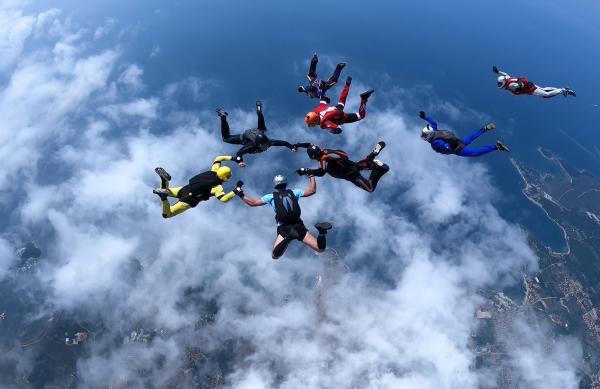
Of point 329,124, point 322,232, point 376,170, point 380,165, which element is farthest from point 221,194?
point 380,165

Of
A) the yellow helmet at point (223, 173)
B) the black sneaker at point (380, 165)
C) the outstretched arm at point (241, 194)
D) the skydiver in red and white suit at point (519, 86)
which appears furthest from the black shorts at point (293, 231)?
the skydiver in red and white suit at point (519, 86)

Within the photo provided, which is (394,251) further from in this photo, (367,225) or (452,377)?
(452,377)

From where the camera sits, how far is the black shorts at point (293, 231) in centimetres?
1867

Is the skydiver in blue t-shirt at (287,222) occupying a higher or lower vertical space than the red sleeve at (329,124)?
lower

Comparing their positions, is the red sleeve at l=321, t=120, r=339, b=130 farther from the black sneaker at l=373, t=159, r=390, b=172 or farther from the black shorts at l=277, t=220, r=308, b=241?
the black shorts at l=277, t=220, r=308, b=241

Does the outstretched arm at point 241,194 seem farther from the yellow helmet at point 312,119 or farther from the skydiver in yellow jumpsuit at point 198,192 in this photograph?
the yellow helmet at point 312,119

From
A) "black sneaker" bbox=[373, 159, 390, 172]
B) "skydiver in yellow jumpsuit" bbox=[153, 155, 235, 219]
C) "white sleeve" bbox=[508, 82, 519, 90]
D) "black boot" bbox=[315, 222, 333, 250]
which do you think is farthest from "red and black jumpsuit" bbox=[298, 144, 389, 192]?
"white sleeve" bbox=[508, 82, 519, 90]

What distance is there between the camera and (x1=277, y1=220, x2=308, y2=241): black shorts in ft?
61.3

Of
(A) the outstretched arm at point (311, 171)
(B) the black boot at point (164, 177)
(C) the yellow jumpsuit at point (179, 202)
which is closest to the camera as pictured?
(B) the black boot at point (164, 177)

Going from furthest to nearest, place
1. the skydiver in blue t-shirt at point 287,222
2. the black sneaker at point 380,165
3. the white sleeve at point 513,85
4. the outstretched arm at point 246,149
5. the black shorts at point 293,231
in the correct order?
the white sleeve at point 513,85 → the outstretched arm at point 246,149 → the black sneaker at point 380,165 → the skydiver in blue t-shirt at point 287,222 → the black shorts at point 293,231

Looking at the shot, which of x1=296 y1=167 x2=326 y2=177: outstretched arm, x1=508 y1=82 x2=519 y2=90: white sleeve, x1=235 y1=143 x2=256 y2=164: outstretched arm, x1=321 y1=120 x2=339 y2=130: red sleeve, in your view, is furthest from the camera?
x1=508 y1=82 x2=519 y2=90: white sleeve

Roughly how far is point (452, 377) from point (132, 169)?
15034 cm

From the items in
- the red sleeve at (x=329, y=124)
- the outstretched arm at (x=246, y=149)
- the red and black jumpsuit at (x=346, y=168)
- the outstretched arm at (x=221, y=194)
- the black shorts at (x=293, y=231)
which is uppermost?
the red sleeve at (x=329, y=124)

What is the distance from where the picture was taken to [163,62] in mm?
168750
